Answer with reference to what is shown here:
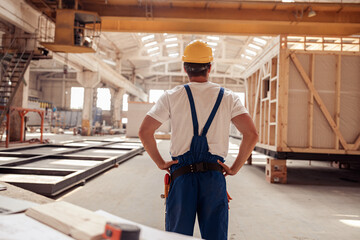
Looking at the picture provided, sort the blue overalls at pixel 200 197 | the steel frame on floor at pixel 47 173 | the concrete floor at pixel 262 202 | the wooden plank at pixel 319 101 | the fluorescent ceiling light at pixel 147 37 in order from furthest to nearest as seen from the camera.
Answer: the fluorescent ceiling light at pixel 147 37 → the wooden plank at pixel 319 101 → the steel frame on floor at pixel 47 173 → the concrete floor at pixel 262 202 → the blue overalls at pixel 200 197

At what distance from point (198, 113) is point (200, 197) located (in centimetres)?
60

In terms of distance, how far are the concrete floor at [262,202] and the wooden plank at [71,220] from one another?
2.43 meters

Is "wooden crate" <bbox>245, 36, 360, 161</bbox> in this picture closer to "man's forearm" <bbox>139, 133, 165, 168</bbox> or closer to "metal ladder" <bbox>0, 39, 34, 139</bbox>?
"man's forearm" <bbox>139, 133, 165, 168</bbox>

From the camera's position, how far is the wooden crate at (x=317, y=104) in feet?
20.8

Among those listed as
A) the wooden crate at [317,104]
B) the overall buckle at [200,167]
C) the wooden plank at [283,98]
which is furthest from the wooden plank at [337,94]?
the overall buckle at [200,167]

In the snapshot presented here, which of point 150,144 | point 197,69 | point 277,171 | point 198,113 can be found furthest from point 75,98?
point 198,113

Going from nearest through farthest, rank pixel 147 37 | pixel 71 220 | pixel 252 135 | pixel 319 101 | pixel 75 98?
pixel 71 220
pixel 252 135
pixel 319 101
pixel 147 37
pixel 75 98

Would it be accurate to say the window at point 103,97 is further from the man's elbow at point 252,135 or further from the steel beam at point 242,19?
the man's elbow at point 252,135

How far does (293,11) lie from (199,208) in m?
10.2

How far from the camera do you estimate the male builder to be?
1859mm

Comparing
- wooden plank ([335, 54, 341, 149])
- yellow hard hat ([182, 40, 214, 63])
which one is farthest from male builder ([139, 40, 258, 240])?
wooden plank ([335, 54, 341, 149])

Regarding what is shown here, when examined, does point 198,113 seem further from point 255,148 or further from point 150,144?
point 255,148

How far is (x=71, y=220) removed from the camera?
1181 millimetres

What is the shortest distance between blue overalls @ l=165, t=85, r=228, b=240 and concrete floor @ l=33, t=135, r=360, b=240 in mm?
1624
